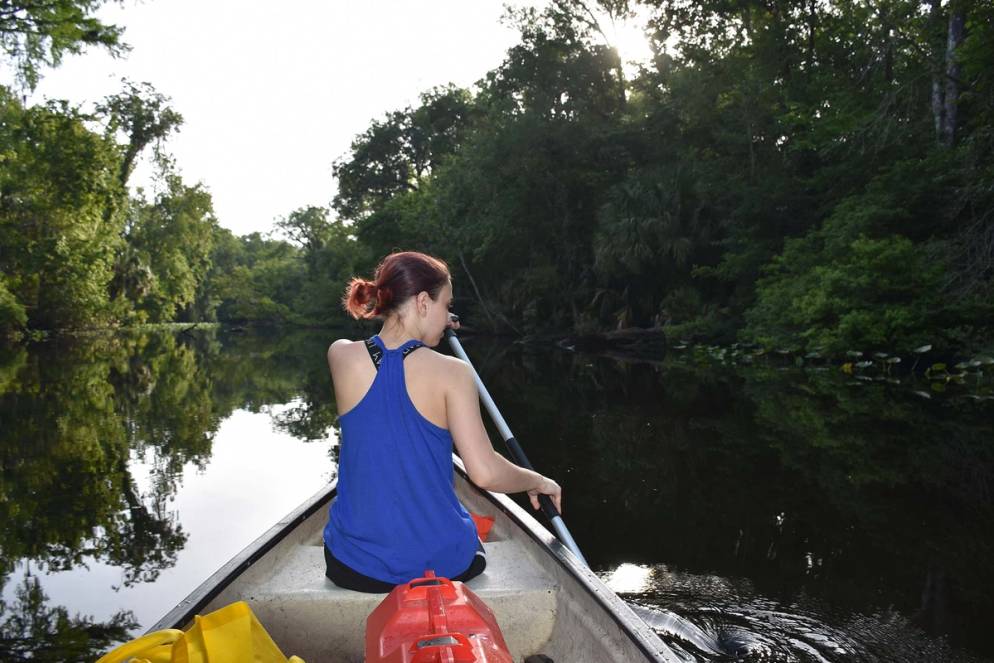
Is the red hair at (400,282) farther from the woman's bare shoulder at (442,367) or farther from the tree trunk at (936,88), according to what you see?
the tree trunk at (936,88)

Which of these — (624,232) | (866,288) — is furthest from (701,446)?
(624,232)

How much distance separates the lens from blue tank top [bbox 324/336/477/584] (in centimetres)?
204

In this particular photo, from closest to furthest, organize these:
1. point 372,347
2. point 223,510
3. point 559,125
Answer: point 372,347
point 223,510
point 559,125

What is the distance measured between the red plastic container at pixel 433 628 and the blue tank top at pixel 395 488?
17cm

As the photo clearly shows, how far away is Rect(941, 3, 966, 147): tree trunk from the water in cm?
564

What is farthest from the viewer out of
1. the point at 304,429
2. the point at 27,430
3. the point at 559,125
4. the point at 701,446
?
the point at 559,125

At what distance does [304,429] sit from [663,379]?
7204 millimetres

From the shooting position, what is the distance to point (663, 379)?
13742 mm

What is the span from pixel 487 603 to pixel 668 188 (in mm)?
20957

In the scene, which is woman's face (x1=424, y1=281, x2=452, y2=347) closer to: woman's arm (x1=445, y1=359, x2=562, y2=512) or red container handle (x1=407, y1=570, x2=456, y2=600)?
woman's arm (x1=445, y1=359, x2=562, y2=512)

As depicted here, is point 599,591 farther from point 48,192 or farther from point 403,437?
point 48,192

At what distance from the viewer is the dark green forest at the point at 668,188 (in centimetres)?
1288

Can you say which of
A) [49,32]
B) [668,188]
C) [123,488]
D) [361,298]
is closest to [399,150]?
[668,188]

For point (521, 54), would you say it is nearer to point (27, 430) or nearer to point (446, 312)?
point (27, 430)
